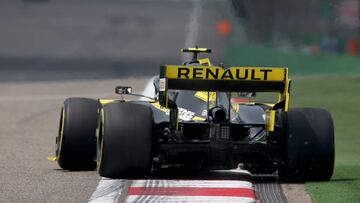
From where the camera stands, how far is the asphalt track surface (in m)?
22.7

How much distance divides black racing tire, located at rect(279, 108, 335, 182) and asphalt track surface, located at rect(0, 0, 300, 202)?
5.54 meters

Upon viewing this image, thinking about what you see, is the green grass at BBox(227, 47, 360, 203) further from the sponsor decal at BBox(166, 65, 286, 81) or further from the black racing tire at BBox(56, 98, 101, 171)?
the black racing tire at BBox(56, 98, 101, 171)

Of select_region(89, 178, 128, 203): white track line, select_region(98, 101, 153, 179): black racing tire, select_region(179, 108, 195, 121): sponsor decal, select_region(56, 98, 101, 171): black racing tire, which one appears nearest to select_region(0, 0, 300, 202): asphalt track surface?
select_region(56, 98, 101, 171): black racing tire

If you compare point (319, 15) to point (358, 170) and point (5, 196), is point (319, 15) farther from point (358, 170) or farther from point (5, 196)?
point (5, 196)

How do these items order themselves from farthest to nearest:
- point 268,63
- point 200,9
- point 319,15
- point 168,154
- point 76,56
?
point 76,56, point 268,63, point 319,15, point 200,9, point 168,154

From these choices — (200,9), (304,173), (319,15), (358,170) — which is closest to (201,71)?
(304,173)

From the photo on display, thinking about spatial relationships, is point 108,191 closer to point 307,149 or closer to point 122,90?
point 122,90

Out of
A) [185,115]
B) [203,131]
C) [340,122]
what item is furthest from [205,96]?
[340,122]

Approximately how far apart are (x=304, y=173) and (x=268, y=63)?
61.8 feet

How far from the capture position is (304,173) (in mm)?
12258

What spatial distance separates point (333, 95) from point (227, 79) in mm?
14391

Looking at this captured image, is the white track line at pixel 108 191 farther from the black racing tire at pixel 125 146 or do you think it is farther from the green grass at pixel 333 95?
the green grass at pixel 333 95

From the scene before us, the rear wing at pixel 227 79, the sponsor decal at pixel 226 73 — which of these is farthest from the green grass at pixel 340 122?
the sponsor decal at pixel 226 73

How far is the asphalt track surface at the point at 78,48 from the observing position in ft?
74.4
